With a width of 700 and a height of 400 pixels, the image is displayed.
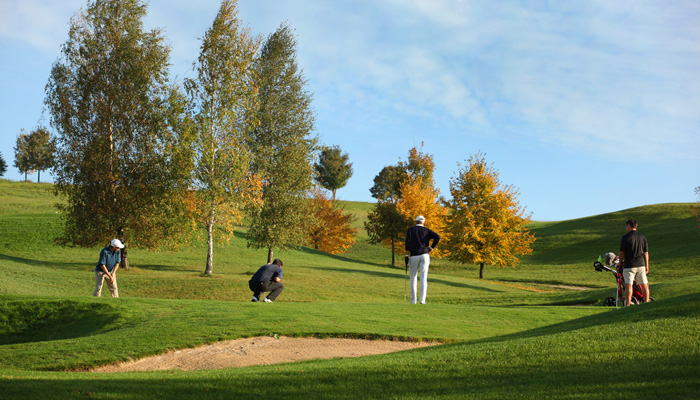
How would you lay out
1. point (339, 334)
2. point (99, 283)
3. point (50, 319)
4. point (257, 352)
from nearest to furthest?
point (257, 352), point (339, 334), point (50, 319), point (99, 283)

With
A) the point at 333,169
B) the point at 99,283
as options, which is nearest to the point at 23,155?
the point at 333,169

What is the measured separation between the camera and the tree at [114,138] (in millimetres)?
31969

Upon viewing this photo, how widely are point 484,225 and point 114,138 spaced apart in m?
29.9

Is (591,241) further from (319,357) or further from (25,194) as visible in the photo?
(25,194)

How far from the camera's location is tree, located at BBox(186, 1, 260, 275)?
31703 mm

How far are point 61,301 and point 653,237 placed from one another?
62.5 meters

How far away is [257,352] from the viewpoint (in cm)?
1152

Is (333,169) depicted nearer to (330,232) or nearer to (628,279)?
(330,232)

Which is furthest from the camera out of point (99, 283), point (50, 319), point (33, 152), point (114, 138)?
point (33, 152)

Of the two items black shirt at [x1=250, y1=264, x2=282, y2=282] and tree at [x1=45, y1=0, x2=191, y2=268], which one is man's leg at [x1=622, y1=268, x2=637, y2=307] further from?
tree at [x1=45, y1=0, x2=191, y2=268]

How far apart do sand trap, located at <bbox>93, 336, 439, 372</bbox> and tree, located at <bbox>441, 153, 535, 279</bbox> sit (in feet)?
106

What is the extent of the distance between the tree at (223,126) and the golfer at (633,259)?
2253 cm

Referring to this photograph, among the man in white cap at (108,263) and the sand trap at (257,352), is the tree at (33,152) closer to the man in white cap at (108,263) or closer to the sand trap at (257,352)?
the man in white cap at (108,263)

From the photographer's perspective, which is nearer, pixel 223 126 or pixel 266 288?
pixel 266 288
